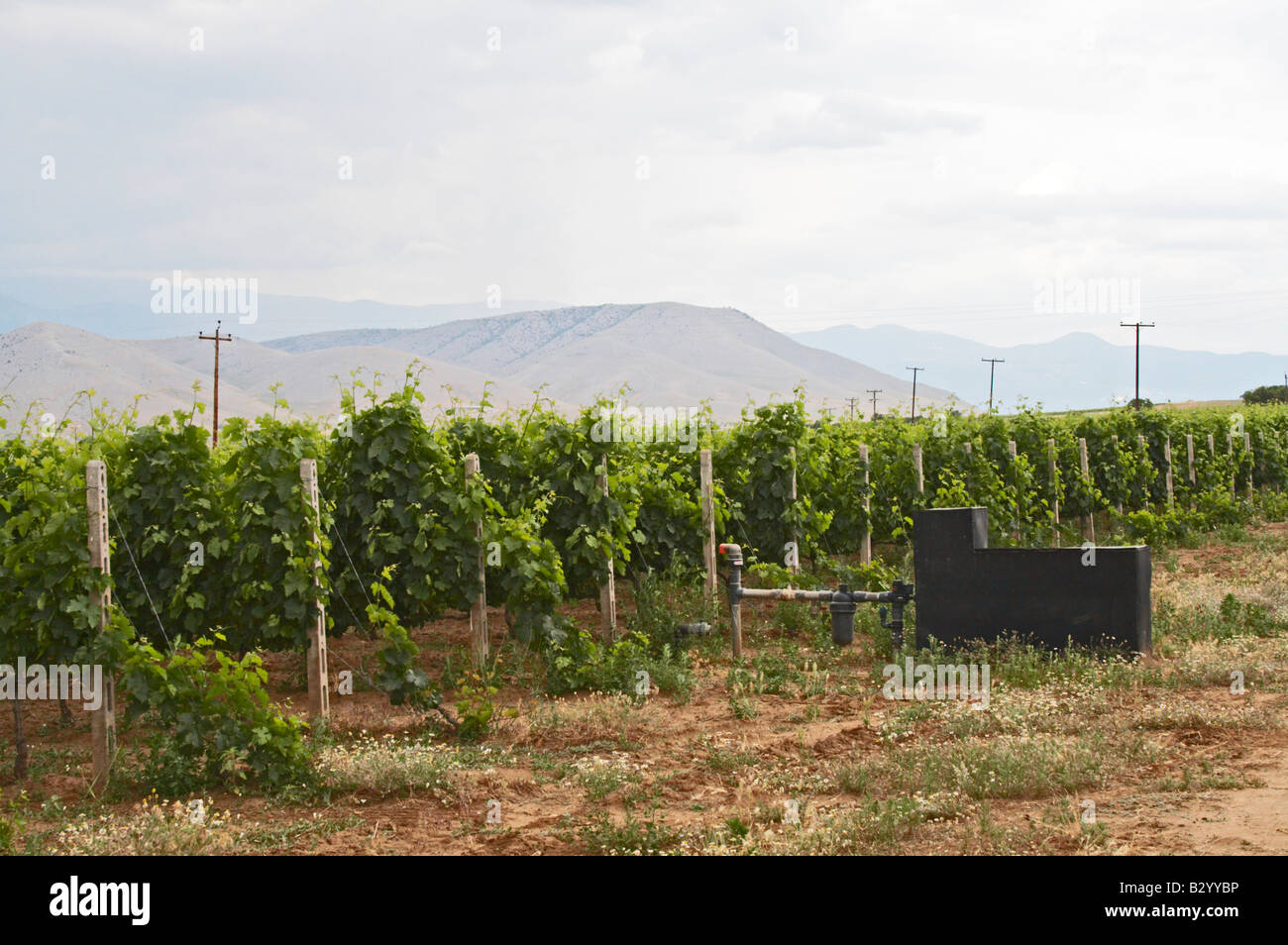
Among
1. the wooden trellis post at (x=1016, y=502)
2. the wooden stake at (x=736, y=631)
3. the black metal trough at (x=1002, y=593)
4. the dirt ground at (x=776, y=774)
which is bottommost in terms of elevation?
the dirt ground at (x=776, y=774)

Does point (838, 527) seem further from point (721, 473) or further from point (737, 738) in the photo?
point (737, 738)

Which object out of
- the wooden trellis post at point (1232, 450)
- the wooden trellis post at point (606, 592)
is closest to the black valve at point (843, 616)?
the wooden trellis post at point (606, 592)

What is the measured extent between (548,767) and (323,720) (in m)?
1.86

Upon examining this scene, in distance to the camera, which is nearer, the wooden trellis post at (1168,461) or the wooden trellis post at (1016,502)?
the wooden trellis post at (1016,502)

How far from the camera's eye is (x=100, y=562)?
23.6 ft

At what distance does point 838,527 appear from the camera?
1497 cm

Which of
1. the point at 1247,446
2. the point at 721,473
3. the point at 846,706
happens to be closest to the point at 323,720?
the point at 846,706

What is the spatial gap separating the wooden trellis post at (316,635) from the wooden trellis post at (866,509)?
833 centimetres

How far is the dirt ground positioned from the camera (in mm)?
5684

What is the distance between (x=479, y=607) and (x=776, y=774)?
11.6 feet

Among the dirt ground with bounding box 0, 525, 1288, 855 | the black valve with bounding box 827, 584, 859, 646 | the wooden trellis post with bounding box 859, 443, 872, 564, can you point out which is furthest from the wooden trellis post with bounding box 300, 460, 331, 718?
the wooden trellis post with bounding box 859, 443, 872, 564

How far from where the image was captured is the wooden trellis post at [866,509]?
48.4 feet

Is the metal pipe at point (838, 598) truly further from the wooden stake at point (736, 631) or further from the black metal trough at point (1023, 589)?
the black metal trough at point (1023, 589)

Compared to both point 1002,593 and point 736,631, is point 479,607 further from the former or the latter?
point 1002,593
